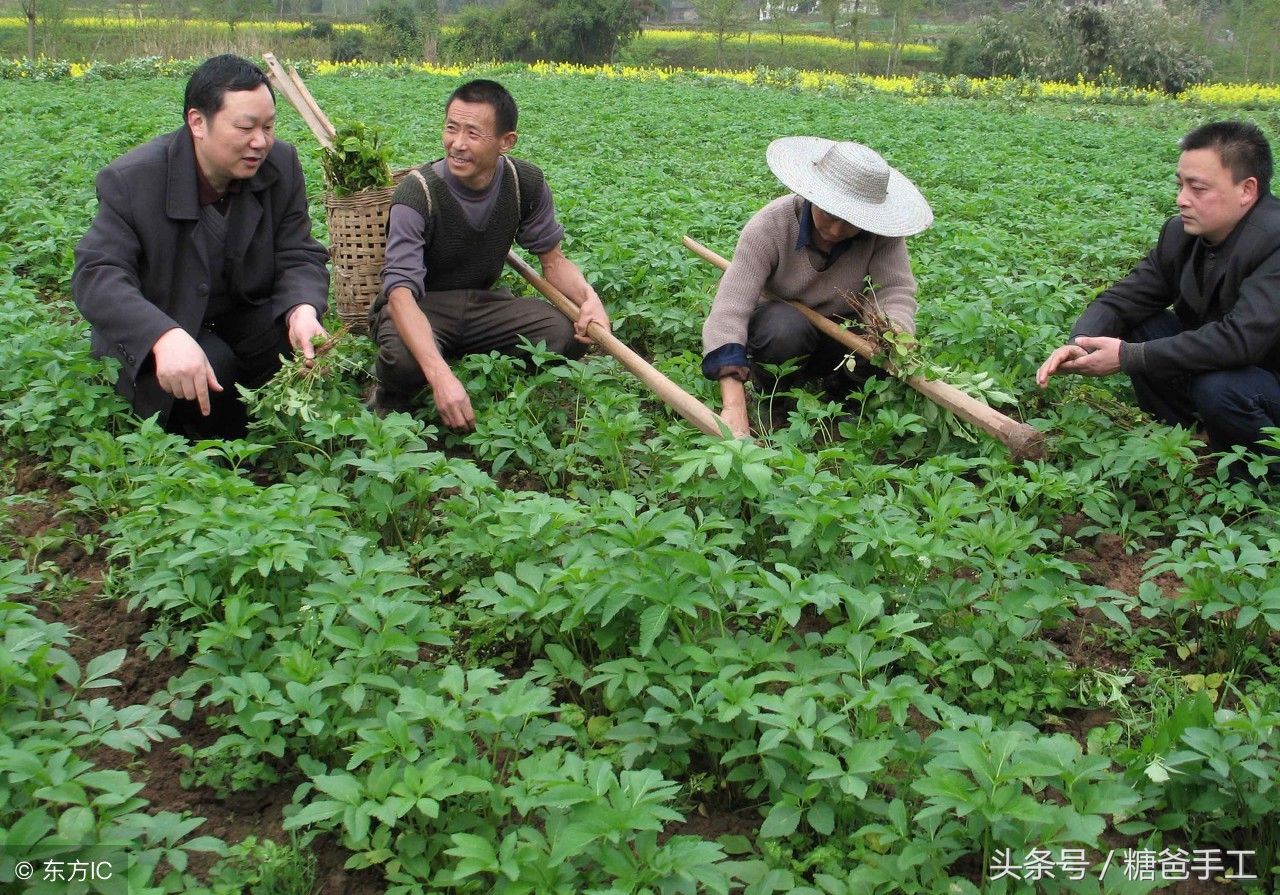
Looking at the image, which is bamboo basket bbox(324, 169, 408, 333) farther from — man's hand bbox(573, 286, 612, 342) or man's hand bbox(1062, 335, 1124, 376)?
man's hand bbox(1062, 335, 1124, 376)

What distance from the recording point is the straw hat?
3.85 metres

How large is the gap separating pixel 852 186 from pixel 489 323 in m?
1.46

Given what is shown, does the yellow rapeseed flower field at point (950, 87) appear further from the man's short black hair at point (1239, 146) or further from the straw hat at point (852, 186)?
the man's short black hair at point (1239, 146)

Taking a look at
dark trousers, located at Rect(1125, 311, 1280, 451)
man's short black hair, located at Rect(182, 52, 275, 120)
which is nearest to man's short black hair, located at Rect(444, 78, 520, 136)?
man's short black hair, located at Rect(182, 52, 275, 120)

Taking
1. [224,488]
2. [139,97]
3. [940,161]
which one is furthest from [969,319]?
[139,97]

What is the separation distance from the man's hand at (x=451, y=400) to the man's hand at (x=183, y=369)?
2.27 ft

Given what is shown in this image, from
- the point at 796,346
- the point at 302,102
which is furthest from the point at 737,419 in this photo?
the point at 302,102

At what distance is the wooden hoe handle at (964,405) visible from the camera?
11.6ft

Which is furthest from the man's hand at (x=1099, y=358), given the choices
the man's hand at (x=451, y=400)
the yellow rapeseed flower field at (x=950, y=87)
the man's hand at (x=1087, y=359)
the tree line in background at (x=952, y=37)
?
the tree line in background at (x=952, y=37)

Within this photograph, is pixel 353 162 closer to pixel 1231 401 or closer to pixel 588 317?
pixel 588 317

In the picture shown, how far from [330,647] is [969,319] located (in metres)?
2.98

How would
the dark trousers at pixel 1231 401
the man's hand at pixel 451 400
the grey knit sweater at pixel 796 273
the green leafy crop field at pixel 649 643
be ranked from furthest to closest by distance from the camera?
the grey knit sweater at pixel 796 273 → the man's hand at pixel 451 400 → the dark trousers at pixel 1231 401 → the green leafy crop field at pixel 649 643

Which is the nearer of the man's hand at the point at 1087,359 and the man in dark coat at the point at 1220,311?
the man in dark coat at the point at 1220,311

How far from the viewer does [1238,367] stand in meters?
3.63
